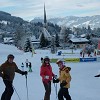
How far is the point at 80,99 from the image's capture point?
10.4 metres

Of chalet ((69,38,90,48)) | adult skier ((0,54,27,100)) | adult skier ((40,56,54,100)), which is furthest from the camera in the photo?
chalet ((69,38,90,48))

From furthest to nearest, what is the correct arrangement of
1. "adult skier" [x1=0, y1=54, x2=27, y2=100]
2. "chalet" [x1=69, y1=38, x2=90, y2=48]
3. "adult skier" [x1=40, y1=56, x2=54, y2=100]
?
"chalet" [x1=69, y1=38, x2=90, y2=48]
"adult skier" [x1=40, y1=56, x2=54, y2=100]
"adult skier" [x1=0, y1=54, x2=27, y2=100]

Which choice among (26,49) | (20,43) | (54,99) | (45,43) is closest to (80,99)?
(54,99)

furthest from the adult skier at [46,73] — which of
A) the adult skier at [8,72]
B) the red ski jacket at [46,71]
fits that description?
the adult skier at [8,72]

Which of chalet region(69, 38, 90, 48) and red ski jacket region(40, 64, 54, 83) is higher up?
red ski jacket region(40, 64, 54, 83)

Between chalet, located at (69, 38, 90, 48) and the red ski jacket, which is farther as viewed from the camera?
chalet, located at (69, 38, 90, 48)

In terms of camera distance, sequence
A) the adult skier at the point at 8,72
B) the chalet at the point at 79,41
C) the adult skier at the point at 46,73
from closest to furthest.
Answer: the adult skier at the point at 8,72
the adult skier at the point at 46,73
the chalet at the point at 79,41

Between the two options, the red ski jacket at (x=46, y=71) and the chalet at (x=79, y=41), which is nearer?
the red ski jacket at (x=46, y=71)

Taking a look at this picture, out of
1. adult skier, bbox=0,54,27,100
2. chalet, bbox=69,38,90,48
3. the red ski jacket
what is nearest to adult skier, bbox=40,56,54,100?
the red ski jacket

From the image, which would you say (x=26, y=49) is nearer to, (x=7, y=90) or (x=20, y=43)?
(x=20, y=43)

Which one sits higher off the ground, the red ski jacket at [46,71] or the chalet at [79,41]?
the red ski jacket at [46,71]

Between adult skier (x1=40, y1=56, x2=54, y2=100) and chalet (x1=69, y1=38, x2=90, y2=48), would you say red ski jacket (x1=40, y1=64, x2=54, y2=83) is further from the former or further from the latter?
chalet (x1=69, y1=38, x2=90, y2=48)

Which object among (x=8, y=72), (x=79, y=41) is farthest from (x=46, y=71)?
(x=79, y=41)

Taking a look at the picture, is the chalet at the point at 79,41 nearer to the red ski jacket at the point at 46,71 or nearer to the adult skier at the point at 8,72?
the red ski jacket at the point at 46,71
